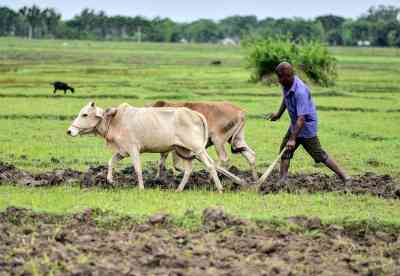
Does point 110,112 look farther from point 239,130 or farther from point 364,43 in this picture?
point 364,43

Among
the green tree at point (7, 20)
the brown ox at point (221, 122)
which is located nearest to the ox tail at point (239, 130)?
the brown ox at point (221, 122)

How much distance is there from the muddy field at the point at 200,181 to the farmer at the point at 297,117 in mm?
304

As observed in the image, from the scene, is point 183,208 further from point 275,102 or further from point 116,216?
point 275,102

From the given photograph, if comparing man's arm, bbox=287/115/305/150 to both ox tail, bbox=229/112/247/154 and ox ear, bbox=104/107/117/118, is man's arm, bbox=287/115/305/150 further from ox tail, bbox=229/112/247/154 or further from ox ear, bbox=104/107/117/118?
ox ear, bbox=104/107/117/118

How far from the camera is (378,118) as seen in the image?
23656 millimetres

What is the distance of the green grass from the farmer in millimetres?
890

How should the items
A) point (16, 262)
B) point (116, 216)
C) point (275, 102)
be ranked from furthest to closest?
point (275, 102) → point (116, 216) → point (16, 262)

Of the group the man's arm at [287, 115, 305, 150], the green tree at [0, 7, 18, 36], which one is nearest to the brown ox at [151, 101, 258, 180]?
the man's arm at [287, 115, 305, 150]

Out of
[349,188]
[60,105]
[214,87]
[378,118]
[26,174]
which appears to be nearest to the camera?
[349,188]

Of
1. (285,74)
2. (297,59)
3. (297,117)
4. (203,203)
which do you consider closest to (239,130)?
(297,117)

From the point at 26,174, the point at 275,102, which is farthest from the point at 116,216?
the point at 275,102

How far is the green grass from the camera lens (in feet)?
33.2

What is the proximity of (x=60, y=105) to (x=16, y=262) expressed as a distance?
60.2 ft

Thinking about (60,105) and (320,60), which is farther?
(320,60)
